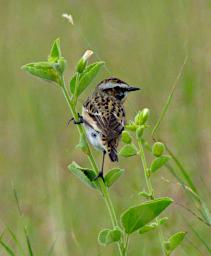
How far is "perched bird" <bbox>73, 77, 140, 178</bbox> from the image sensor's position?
15.5ft

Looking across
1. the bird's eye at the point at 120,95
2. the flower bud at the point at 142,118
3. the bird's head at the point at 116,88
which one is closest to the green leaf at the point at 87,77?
the flower bud at the point at 142,118

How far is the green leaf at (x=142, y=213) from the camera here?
10.1 feet

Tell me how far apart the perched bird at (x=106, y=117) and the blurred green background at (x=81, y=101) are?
1.21ft

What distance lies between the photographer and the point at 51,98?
8.52 meters

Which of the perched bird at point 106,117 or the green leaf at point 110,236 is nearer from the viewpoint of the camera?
the green leaf at point 110,236

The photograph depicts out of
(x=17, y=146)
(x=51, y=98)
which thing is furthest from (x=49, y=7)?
(x=17, y=146)

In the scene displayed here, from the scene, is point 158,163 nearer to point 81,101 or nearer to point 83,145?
point 83,145

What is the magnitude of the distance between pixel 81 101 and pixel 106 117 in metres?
Answer: 1.08

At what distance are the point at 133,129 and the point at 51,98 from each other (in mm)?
5330

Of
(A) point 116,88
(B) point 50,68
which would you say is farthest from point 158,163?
(A) point 116,88

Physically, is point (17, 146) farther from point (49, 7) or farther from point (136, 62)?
point (49, 7)

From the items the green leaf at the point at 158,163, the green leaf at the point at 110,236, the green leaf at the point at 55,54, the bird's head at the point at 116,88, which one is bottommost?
the bird's head at the point at 116,88

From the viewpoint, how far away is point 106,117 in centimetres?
505

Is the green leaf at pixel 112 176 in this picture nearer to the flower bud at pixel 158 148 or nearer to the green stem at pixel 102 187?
the green stem at pixel 102 187
